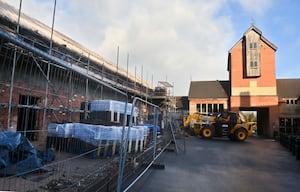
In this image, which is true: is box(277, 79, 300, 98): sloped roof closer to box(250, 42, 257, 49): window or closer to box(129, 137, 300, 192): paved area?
box(250, 42, 257, 49): window

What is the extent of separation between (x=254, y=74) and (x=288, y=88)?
24.2 ft

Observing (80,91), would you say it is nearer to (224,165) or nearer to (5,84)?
(5,84)

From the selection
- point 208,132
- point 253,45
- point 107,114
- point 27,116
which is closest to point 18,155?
point 107,114

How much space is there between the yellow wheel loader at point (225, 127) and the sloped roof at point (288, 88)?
43.0 ft

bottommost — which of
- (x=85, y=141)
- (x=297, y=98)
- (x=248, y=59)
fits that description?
(x=85, y=141)

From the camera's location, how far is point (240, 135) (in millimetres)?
17094

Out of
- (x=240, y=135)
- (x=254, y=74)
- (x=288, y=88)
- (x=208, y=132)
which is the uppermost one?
(x=254, y=74)

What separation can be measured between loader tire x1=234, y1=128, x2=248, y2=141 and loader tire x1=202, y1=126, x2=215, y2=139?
1777mm

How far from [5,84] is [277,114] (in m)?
25.8

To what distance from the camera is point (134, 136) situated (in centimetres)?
666

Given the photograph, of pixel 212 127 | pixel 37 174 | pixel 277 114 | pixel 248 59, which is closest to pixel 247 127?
pixel 212 127

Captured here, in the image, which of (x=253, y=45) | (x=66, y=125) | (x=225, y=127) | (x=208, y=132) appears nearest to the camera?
(x=66, y=125)

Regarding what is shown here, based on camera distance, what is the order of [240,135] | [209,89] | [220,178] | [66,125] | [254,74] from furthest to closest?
[209,89], [254,74], [240,135], [220,178], [66,125]

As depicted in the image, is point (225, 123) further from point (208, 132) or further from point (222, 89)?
point (222, 89)
